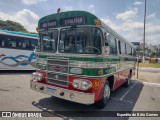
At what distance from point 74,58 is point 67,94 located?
3.83ft

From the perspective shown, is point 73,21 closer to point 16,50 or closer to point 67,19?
point 67,19

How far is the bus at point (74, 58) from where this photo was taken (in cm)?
504

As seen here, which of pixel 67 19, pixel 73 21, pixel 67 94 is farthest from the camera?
pixel 67 19

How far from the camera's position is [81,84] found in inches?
197

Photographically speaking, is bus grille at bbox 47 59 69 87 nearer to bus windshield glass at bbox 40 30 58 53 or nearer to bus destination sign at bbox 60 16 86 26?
bus windshield glass at bbox 40 30 58 53

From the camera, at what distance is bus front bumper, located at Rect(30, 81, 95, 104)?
4824mm

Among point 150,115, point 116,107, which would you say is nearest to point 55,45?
point 116,107

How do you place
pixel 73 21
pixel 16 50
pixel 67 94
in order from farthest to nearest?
pixel 16 50
pixel 73 21
pixel 67 94

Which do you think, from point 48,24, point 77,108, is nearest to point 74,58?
point 48,24

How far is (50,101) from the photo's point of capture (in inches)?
258

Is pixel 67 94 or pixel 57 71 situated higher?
pixel 57 71

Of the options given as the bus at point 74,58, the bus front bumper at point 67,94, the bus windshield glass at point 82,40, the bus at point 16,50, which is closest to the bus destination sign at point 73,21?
the bus at point 74,58

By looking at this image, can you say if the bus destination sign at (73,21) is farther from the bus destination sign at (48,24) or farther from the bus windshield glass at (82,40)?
the bus destination sign at (48,24)

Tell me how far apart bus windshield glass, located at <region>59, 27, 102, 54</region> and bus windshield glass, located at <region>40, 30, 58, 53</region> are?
425 mm
